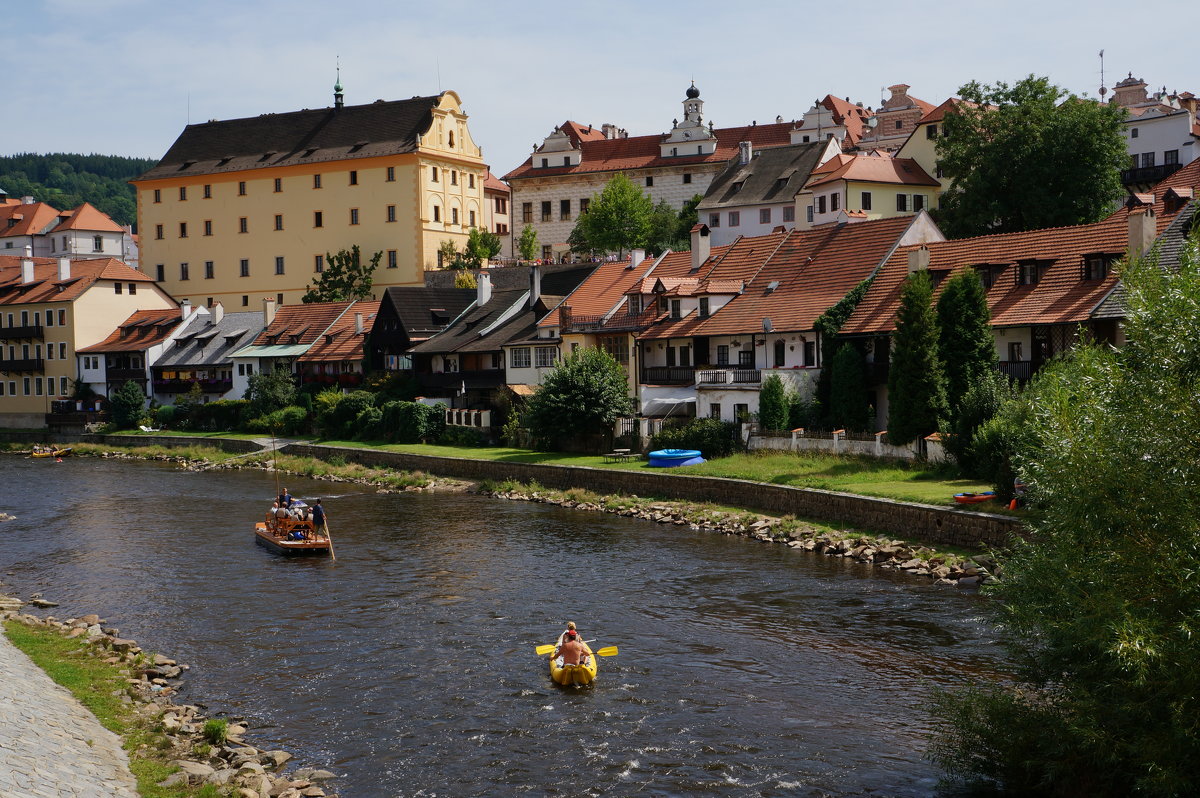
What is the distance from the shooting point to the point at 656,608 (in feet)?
95.5

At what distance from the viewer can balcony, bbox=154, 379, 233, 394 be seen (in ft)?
271

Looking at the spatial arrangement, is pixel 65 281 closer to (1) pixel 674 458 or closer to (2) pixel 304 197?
(2) pixel 304 197

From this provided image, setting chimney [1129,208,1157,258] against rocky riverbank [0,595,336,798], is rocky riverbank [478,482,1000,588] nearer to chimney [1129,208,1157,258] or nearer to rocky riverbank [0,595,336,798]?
rocky riverbank [0,595,336,798]

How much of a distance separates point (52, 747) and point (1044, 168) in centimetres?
5334

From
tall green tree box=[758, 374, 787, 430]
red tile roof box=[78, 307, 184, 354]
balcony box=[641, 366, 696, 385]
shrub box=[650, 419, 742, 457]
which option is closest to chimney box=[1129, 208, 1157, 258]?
tall green tree box=[758, 374, 787, 430]

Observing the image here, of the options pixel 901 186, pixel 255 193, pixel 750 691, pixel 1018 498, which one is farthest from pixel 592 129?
pixel 750 691

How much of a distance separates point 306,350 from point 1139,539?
69.6 meters

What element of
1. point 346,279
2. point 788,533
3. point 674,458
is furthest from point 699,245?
point 346,279

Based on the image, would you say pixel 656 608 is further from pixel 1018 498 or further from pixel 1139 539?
pixel 1139 539

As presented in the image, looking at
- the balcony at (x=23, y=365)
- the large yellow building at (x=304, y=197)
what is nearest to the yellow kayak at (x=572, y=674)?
the large yellow building at (x=304, y=197)

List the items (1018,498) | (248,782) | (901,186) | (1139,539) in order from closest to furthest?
(1139,539) < (248,782) < (1018,498) < (901,186)

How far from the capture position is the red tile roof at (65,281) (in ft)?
297

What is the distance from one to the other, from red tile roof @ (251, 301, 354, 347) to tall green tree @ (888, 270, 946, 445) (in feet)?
161

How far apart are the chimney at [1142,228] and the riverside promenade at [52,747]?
36.0 metres
